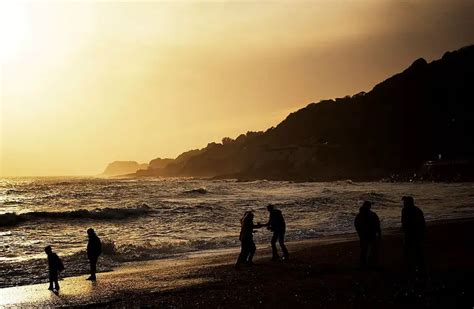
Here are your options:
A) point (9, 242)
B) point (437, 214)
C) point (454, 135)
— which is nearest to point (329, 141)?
point (454, 135)

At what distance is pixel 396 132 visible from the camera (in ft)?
452

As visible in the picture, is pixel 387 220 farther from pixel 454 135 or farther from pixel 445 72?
pixel 445 72

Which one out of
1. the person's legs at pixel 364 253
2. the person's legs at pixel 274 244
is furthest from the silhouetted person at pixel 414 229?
the person's legs at pixel 274 244

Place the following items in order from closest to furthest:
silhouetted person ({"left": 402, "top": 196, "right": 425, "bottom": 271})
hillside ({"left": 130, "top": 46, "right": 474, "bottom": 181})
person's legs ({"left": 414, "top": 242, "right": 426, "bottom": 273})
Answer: silhouetted person ({"left": 402, "top": 196, "right": 425, "bottom": 271})
person's legs ({"left": 414, "top": 242, "right": 426, "bottom": 273})
hillside ({"left": 130, "top": 46, "right": 474, "bottom": 181})

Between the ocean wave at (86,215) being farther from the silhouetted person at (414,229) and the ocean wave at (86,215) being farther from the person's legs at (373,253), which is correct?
the silhouetted person at (414,229)

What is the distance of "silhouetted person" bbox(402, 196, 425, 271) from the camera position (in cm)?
1295

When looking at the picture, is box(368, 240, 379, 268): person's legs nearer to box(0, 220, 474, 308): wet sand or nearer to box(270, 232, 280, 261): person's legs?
box(0, 220, 474, 308): wet sand

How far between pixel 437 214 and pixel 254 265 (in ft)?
74.6

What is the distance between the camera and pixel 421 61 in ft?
497

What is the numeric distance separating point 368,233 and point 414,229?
1.56m

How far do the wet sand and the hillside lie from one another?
95.1m

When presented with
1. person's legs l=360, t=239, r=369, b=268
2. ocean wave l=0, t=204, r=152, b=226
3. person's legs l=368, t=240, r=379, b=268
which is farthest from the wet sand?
ocean wave l=0, t=204, r=152, b=226

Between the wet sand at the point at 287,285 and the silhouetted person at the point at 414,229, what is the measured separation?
55 centimetres

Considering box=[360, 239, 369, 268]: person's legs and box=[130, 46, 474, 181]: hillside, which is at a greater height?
box=[130, 46, 474, 181]: hillside
